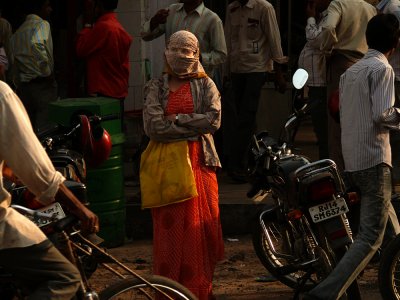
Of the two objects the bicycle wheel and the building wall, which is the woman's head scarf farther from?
the building wall

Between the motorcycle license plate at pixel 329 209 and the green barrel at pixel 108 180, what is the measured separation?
103 inches

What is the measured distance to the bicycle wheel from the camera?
5809mm

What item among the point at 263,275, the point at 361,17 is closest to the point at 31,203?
the point at 263,275

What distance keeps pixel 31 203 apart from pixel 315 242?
163cm

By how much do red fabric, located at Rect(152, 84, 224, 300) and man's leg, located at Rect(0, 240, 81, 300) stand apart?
8.40 ft

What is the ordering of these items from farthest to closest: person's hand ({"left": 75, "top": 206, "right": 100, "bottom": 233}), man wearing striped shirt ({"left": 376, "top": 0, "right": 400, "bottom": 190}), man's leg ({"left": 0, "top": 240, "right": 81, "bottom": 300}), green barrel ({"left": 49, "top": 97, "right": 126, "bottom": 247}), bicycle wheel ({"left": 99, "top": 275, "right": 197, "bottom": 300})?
1. man wearing striped shirt ({"left": 376, "top": 0, "right": 400, "bottom": 190})
2. green barrel ({"left": 49, "top": 97, "right": 126, "bottom": 247})
3. bicycle wheel ({"left": 99, "top": 275, "right": 197, "bottom": 300})
4. person's hand ({"left": 75, "top": 206, "right": 100, "bottom": 233})
5. man's leg ({"left": 0, "top": 240, "right": 81, "bottom": 300})

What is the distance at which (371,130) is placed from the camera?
716 centimetres

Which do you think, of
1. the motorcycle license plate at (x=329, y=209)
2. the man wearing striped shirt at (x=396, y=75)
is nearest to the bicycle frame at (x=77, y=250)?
the motorcycle license plate at (x=329, y=209)

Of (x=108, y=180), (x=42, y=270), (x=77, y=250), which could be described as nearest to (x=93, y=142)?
(x=108, y=180)

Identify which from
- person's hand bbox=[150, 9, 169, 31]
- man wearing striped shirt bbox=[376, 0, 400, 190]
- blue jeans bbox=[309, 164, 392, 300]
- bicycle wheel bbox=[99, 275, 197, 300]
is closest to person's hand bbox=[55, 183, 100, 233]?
bicycle wheel bbox=[99, 275, 197, 300]

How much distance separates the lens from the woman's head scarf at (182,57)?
779 centimetres

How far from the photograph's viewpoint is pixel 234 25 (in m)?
11.8

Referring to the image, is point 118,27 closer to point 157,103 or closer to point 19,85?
point 19,85

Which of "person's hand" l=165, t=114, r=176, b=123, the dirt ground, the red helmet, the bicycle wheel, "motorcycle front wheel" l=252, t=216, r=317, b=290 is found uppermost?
"person's hand" l=165, t=114, r=176, b=123
